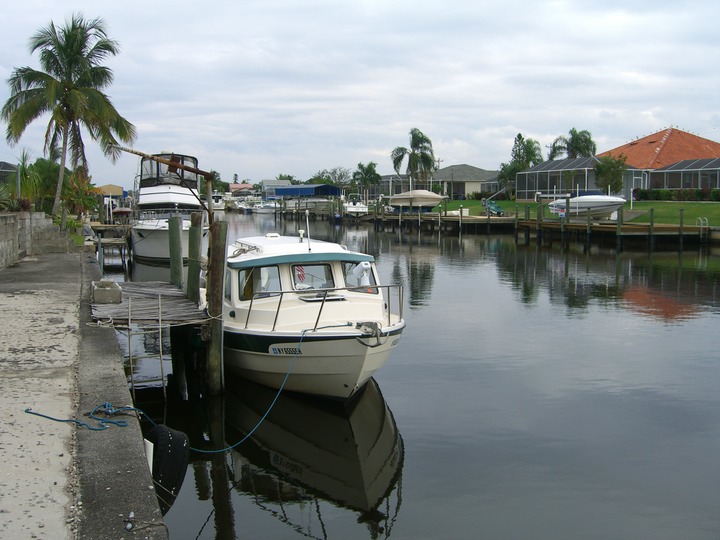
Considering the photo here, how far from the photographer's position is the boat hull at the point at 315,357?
1173 centimetres

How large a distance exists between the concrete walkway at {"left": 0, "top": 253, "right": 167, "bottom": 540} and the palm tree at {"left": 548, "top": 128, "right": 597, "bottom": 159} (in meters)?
81.0

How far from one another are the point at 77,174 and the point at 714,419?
40.2 meters

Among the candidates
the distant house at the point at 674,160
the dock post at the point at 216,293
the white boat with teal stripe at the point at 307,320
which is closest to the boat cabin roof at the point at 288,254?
the white boat with teal stripe at the point at 307,320

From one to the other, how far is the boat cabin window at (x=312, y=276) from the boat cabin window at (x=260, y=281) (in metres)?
0.33

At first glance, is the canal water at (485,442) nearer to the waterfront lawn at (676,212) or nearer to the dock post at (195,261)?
the dock post at (195,261)

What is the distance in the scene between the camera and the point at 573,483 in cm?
1002

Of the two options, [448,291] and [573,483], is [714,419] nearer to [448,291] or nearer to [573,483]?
[573,483]

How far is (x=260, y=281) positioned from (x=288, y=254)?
68 centimetres

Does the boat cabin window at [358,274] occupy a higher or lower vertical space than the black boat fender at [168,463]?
higher

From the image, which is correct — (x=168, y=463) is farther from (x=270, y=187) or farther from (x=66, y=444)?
(x=270, y=187)

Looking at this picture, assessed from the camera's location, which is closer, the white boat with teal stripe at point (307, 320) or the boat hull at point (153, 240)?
the white boat with teal stripe at point (307, 320)

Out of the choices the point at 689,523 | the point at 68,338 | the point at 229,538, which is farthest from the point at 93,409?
the point at 689,523

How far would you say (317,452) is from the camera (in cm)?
1126

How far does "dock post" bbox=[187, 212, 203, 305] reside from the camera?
49.1 ft
